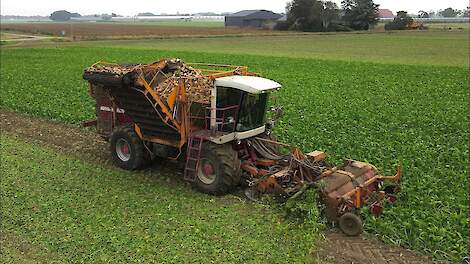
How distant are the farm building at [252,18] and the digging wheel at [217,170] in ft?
301

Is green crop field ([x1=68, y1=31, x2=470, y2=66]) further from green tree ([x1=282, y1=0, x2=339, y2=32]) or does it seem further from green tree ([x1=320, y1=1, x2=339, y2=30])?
green tree ([x1=320, y1=1, x2=339, y2=30])

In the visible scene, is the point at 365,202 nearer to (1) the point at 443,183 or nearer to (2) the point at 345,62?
(1) the point at 443,183

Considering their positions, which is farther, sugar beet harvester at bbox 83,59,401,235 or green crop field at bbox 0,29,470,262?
sugar beet harvester at bbox 83,59,401,235

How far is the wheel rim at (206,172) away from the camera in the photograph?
33.6ft

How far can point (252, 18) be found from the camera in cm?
10894

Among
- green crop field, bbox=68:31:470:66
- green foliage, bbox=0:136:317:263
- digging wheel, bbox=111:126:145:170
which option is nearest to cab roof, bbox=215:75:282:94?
green foliage, bbox=0:136:317:263

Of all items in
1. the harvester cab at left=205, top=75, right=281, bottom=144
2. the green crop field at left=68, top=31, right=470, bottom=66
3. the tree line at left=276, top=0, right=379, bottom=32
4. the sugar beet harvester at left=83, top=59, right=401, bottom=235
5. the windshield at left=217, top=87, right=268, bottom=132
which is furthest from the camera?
→ the green crop field at left=68, top=31, right=470, bottom=66

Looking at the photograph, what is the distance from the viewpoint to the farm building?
10400cm

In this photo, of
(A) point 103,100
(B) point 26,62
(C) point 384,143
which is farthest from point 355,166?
(B) point 26,62

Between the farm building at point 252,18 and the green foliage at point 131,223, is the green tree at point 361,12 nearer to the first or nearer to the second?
the green foliage at point 131,223

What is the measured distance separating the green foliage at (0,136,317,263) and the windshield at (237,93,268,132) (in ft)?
5.07

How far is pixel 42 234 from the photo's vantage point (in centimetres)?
822

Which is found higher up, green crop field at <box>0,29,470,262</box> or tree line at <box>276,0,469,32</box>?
tree line at <box>276,0,469,32</box>

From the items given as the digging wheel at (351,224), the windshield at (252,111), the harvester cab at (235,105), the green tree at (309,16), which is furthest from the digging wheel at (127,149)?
the green tree at (309,16)
